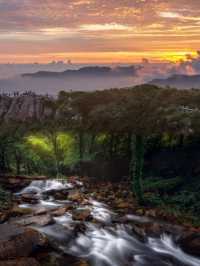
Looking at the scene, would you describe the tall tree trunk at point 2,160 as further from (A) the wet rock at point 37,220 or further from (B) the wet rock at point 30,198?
(A) the wet rock at point 37,220

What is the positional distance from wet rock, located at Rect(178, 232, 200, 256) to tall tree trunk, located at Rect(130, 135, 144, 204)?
1239cm

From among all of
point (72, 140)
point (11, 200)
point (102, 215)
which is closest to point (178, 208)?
point (102, 215)

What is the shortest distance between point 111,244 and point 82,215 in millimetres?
6695

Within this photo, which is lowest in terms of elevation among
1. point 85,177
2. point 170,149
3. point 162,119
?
point 85,177

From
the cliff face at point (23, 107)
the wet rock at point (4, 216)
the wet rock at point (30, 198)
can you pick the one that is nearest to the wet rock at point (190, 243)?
the wet rock at point (4, 216)

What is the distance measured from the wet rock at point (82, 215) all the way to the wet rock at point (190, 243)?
32.4 feet

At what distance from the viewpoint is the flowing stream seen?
1435 inches

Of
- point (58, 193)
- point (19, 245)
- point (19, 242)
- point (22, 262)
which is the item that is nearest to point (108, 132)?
point (58, 193)

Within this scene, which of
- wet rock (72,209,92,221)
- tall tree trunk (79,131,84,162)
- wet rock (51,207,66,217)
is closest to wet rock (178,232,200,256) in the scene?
wet rock (72,209,92,221)

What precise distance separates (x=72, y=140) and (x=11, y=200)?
117 feet

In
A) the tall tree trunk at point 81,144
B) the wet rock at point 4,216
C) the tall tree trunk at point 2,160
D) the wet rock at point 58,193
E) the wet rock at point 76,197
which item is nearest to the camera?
the wet rock at point 4,216

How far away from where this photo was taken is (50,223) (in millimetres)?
42250

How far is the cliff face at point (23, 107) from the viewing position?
12769 cm

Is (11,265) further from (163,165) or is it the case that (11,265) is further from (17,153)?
(17,153)
